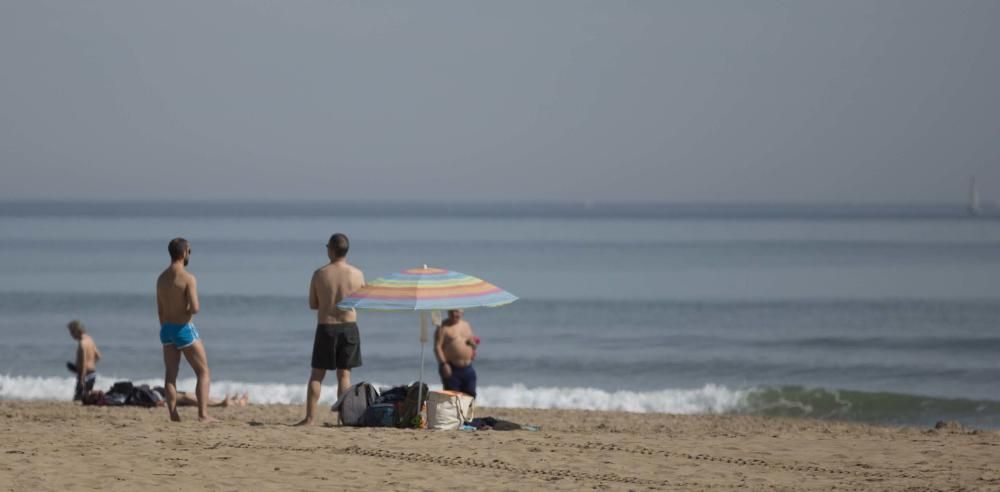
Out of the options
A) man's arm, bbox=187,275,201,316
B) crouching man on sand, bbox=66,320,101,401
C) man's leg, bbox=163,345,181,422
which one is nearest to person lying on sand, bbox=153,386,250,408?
crouching man on sand, bbox=66,320,101,401

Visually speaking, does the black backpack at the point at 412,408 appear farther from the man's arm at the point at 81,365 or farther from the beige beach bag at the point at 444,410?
the man's arm at the point at 81,365

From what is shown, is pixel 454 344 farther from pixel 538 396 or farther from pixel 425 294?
pixel 538 396

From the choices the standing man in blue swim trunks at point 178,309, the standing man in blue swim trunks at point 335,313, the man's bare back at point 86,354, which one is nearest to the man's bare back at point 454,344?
the standing man in blue swim trunks at point 335,313

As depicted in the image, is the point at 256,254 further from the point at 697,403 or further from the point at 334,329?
the point at 334,329

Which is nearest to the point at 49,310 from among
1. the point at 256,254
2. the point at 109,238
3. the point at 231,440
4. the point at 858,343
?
the point at 858,343

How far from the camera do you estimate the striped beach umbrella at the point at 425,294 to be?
402 inches

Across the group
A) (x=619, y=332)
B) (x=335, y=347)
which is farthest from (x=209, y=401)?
(x=619, y=332)

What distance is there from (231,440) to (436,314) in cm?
216

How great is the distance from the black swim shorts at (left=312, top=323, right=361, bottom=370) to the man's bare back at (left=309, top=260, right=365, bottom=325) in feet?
0.22

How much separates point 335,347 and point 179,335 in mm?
1291

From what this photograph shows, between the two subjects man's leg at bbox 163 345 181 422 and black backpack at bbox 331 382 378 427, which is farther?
black backpack at bbox 331 382 378 427

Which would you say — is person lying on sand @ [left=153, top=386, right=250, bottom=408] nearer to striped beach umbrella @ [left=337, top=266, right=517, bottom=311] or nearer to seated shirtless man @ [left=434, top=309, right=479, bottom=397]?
seated shirtless man @ [left=434, top=309, right=479, bottom=397]

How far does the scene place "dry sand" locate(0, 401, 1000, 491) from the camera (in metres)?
8.16

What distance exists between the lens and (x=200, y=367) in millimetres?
10578
